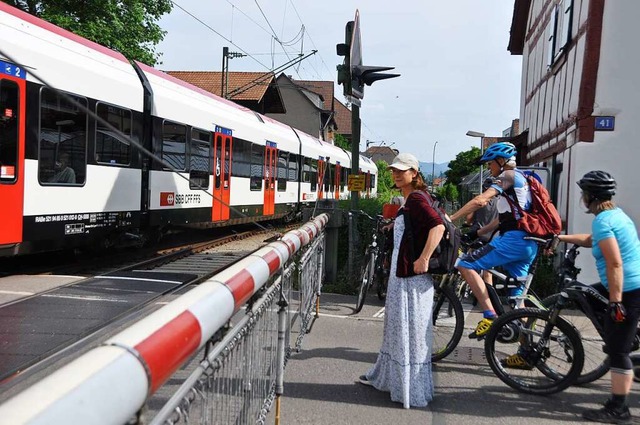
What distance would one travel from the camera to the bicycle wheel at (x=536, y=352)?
4.67 metres

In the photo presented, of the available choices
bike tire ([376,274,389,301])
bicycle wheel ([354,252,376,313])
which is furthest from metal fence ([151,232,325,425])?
bike tire ([376,274,389,301])

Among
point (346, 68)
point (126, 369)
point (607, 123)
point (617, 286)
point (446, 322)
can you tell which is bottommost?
point (446, 322)

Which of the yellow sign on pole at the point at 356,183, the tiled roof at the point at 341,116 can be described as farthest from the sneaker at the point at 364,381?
the tiled roof at the point at 341,116

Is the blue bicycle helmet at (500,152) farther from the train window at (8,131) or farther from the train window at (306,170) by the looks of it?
the train window at (306,170)

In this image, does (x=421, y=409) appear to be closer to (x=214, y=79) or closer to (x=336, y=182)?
(x=336, y=182)

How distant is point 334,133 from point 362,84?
62.4 meters

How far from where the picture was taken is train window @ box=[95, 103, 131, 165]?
984 centimetres

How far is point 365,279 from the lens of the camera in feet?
24.8

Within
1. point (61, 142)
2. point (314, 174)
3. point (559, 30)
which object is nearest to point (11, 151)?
point (61, 142)

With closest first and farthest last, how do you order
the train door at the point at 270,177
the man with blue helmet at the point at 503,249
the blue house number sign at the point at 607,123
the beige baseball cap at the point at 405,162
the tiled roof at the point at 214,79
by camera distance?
the beige baseball cap at the point at 405,162
the man with blue helmet at the point at 503,249
the blue house number sign at the point at 607,123
the train door at the point at 270,177
the tiled roof at the point at 214,79

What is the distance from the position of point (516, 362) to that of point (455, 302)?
731mm

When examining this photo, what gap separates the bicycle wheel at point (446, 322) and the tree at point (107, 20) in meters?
21.6

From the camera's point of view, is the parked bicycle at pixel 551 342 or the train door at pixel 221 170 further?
the train door at pixel 221 170

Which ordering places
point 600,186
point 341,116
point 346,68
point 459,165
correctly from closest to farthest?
1. point 600,186
2. point 346,68
3. point 341,116
4. point 459,165
